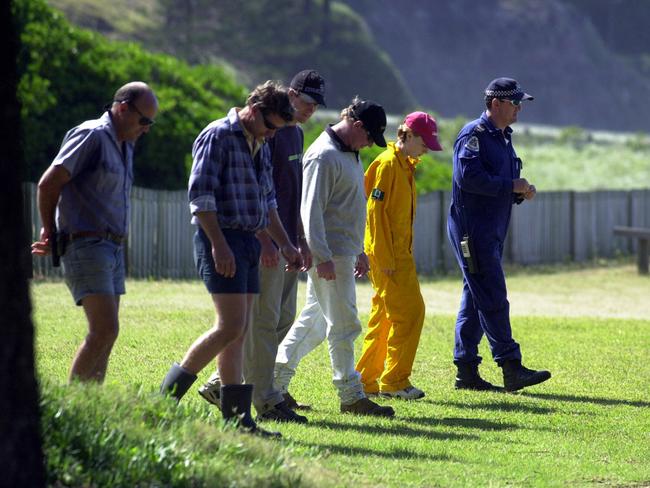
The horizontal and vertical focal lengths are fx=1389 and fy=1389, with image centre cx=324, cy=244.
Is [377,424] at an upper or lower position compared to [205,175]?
lower

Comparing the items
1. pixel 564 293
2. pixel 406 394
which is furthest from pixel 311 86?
pixel 564 293

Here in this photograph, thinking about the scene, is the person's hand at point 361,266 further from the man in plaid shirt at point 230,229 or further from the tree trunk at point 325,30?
the tree trunk at point 325,30

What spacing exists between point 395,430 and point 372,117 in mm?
1931

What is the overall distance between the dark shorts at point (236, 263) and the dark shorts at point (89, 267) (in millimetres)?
483

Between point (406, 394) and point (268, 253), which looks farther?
point (406, 394)

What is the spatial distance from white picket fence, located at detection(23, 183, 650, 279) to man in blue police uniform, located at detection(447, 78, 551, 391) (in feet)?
32.3

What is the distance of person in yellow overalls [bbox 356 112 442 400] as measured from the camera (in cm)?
942

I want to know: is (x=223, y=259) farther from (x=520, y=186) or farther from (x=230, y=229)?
(x=520, y=186)

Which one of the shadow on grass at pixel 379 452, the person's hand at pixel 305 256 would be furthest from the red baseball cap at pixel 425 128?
the shadow on grass at pixel 379 452

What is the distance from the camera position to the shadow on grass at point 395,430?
8023mm

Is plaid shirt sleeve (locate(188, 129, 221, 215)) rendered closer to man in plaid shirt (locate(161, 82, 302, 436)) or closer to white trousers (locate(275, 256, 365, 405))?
man in plaid shirt (locate(161, 82, 302, 436))

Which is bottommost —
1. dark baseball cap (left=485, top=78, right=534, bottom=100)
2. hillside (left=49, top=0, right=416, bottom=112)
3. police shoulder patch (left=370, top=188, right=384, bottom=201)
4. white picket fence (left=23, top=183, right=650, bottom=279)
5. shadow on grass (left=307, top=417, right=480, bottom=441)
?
shadow on grass (left=307, top=417, right=480, bottom=441)

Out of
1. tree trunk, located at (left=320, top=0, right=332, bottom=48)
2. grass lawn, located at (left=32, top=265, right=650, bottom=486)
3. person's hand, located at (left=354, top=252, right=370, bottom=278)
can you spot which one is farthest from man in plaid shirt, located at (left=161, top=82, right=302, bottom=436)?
tree trunk, located at (left=320, top=0, right=332, bottom=48)

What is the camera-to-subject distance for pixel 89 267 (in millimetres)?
6938
